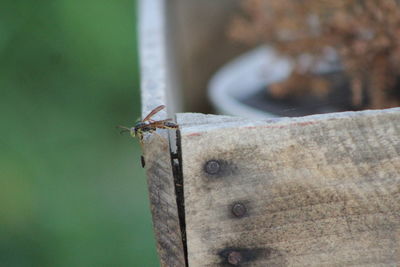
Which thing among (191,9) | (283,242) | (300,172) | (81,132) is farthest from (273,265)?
(81,132)

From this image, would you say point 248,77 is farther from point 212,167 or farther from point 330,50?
point 212,167

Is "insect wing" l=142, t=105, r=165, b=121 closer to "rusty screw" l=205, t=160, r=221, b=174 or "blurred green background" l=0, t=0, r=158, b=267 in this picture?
"rusty screw" l=205, t=160, r=221, b=174

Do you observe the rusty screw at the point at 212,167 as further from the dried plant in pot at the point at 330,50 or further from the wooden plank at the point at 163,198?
the dried plant in pot at the point at 330,50

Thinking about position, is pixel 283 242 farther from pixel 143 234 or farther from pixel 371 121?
pixel 143 234

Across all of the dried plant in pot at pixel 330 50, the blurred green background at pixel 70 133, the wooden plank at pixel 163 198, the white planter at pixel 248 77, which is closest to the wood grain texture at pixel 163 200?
the wooden plank at pixel 163 198

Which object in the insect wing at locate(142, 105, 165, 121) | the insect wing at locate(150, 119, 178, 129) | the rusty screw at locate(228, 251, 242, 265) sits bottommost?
the rusty screw at locate(228, 251, 242, 265)

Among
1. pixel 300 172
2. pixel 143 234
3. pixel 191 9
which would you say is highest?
pixel 191 9

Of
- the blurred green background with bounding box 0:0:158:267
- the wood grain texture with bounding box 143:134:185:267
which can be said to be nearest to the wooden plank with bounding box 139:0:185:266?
the wood grain texture with bounding box 143:134:185:267
